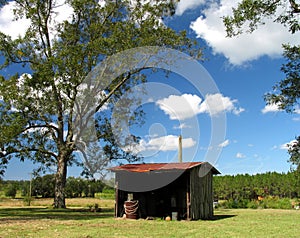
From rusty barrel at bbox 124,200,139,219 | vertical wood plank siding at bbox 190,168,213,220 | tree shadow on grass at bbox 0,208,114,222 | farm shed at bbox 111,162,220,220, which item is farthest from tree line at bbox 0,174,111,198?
vertical wood plank siding at bbox 190,168,213,220

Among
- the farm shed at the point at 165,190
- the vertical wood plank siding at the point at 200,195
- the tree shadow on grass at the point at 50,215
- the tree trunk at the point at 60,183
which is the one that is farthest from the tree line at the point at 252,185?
the tree shadow on grass at the point at 50,215

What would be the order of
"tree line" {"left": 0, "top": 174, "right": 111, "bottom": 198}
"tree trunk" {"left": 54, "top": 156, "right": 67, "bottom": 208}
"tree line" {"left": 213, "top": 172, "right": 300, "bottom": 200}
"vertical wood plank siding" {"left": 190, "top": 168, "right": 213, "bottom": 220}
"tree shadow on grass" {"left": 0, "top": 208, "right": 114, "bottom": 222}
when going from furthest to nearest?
"tree line" {"left": 213, "top": 172, "right": 300, "bottom": 200} → "tree line" {"left": 0, "top": 174, "right": 111, "bottom": 198} → "tree trunk" {"left": 54, "top": 156, "right": 67, "bottom": 208} → "vertical wood plank siding" {"left": 190, "top": 168, "right": 213, "bottom": 220} → "tree shadow on grass" {"left": 0, "top": 208, "right": 114, "bottom": 222}

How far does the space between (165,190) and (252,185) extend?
53.7 meters

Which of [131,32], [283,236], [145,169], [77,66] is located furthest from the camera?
[131,32]

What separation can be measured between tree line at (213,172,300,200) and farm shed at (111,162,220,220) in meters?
49.6

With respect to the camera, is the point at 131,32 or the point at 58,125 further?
the point at 58,125

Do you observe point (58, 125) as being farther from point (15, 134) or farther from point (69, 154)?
point (15, 134)

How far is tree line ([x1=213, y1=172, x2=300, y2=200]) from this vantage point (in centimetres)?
6719

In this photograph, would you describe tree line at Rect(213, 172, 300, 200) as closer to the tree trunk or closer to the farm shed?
the tree trunk

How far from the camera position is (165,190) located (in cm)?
2016

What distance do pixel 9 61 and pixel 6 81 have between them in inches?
99.5

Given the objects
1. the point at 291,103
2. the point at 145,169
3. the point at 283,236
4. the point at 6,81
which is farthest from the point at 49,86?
the point at 283,236

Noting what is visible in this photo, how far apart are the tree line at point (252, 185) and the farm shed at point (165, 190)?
4957 cm

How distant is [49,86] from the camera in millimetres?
22875
